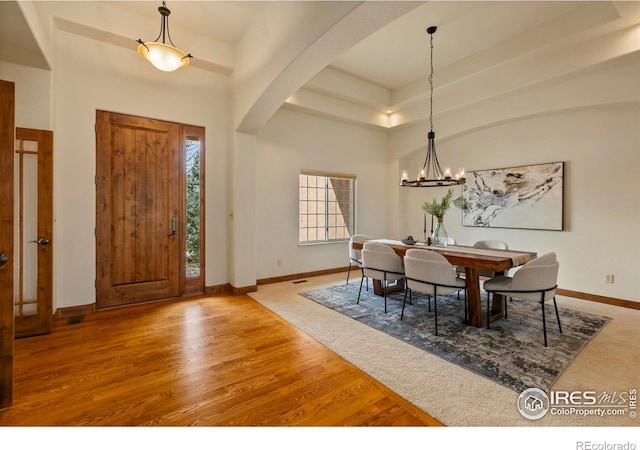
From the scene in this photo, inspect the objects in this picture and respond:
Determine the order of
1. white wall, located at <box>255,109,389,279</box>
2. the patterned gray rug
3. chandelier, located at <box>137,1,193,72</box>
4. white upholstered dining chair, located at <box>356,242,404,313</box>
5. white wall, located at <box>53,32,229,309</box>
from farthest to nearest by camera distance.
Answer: white wall, located at <box>255,109,389,279</box>
white upholstered dining chair, located at <box>356,242,404,313</box>
white wall, located at <box>53,32,229,309</box>
chandelier, located at <box>137,1,193,72</box>
the patterned gray rug

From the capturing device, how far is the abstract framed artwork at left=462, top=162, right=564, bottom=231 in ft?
14.3

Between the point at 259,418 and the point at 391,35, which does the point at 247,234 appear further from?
the point at 391,35

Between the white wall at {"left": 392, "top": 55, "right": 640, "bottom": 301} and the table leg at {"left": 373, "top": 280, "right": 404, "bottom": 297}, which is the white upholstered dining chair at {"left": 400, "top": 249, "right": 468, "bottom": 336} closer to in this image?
the table leg at {"left": 373, "top": 280, "right": 404, "bottom": 297}

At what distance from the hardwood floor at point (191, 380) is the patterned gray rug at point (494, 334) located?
0.82 metres

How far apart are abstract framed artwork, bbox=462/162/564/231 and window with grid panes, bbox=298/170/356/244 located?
223 centimetres

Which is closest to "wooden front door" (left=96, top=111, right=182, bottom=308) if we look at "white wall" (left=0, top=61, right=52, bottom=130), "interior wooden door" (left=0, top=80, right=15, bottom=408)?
"white wall" (left=0, top=61, right=52, bottom=130)

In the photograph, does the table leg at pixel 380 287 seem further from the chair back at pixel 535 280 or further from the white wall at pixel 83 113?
the white wall at pixel 83 113

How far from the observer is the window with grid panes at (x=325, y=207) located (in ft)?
18.0

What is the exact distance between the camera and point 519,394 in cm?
192

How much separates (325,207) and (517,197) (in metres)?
3.30

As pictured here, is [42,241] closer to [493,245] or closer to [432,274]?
[432,274]
